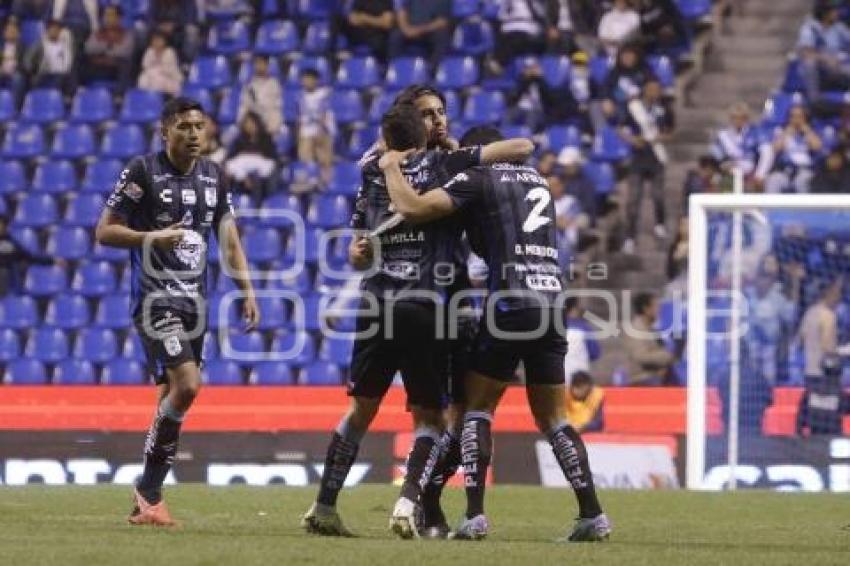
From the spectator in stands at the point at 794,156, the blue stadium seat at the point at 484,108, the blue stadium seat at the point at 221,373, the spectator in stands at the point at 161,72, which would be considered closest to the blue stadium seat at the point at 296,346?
the blue stadium seat at the point at 221,373

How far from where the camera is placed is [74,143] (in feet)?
75.8

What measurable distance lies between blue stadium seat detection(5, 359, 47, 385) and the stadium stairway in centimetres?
679

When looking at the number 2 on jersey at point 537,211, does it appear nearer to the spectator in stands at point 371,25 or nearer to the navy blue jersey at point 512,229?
the navy blue jersey at point 512,229

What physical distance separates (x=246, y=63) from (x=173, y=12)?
122cm

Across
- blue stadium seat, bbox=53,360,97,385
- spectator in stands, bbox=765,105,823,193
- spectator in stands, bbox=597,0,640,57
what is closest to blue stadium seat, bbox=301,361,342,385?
blue stadium seat, bbox=53,360,97,385

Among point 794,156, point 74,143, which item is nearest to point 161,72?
point 74,143

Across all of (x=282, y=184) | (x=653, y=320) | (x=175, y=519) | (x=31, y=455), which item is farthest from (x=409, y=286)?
(x=282, y=184)

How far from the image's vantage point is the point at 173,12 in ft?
78.7

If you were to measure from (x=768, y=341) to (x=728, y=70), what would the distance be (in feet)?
22.4

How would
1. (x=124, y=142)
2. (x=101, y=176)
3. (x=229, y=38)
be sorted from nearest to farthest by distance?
(x=101, y=176), (x=124, y=142), (x=229, y=38)

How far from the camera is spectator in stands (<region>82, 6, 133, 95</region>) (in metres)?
23.6

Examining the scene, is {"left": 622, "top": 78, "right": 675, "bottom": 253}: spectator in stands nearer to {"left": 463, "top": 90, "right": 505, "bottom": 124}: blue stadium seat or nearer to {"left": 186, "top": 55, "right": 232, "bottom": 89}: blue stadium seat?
{"left": 463, "top": 90, "right": 505, "bottom": 124}: blue stadium seat

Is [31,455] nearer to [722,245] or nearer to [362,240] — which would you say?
[722,245]

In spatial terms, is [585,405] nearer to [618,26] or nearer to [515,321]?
[618,26]
